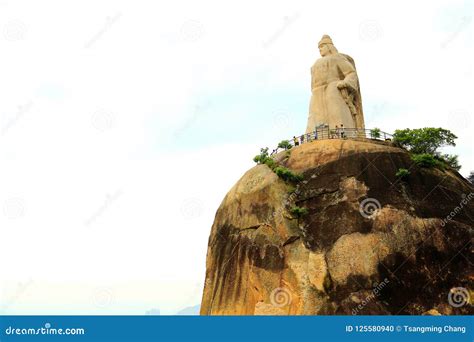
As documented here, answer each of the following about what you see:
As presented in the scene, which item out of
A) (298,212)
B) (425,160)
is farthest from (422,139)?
(298,212)

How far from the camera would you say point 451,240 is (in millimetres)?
26828

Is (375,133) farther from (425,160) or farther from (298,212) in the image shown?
(298,212)

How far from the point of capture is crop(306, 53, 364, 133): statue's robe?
33.6m

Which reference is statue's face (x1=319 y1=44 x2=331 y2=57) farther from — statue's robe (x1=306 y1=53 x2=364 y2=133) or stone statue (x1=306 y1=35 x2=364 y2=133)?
statue's robe (x1=306 y1=53 x2=364 y2=133)

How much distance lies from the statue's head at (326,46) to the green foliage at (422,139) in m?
8.04

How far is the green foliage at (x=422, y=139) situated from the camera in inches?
1220

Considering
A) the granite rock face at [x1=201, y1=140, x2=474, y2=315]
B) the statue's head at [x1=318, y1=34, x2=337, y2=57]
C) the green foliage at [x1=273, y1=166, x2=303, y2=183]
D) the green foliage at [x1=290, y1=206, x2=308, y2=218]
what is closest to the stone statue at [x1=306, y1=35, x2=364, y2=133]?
the statue's head at [x1=318, y1=34, x2=337, y2=57]

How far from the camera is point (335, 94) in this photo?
33.9 metres

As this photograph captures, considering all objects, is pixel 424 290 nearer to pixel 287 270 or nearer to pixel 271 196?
pixel 287 270

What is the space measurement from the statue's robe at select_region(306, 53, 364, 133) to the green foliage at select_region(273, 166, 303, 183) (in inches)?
204

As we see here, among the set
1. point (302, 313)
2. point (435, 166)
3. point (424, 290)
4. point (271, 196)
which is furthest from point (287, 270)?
point (435, 166)

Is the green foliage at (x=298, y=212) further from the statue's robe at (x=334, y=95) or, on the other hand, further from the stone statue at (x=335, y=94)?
the statue's robe at (x=334, y=95)

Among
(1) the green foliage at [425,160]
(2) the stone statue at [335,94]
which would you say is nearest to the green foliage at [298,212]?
(1) the green foliage at [425,160]

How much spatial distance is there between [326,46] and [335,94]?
452 cm
